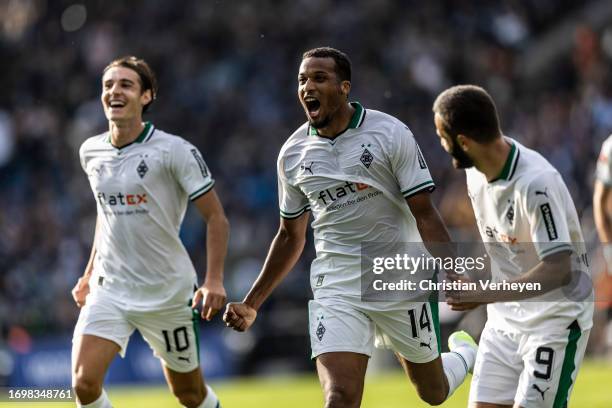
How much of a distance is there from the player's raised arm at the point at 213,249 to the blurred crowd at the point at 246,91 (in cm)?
878

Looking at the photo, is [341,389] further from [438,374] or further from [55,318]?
[55,318]

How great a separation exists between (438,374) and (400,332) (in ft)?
1.63

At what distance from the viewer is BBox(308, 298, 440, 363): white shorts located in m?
7.69

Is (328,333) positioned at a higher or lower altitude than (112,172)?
lower

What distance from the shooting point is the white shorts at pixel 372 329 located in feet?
25.2

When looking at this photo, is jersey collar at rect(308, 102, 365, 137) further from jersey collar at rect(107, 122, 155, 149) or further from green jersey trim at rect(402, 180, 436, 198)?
jersey collar at rect(107, 122, 155, 149)

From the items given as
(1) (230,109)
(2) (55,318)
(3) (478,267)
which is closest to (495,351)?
(3) (478,267)

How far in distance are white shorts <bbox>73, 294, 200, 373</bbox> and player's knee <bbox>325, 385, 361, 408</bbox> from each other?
1784 mm

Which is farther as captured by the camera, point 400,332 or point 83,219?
point 83,219

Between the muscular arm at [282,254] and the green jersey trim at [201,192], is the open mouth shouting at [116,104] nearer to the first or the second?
the green jersey trim at [201,192]

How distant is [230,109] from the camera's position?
862 inches

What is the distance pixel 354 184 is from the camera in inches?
310

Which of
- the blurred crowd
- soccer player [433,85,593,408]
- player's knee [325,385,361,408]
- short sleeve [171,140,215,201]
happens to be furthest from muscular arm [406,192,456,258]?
the blurred crowd

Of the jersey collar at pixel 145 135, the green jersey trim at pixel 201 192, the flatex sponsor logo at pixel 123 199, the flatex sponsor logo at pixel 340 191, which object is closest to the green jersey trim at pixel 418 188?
the flatex sponsor logo at pixel 340 191
